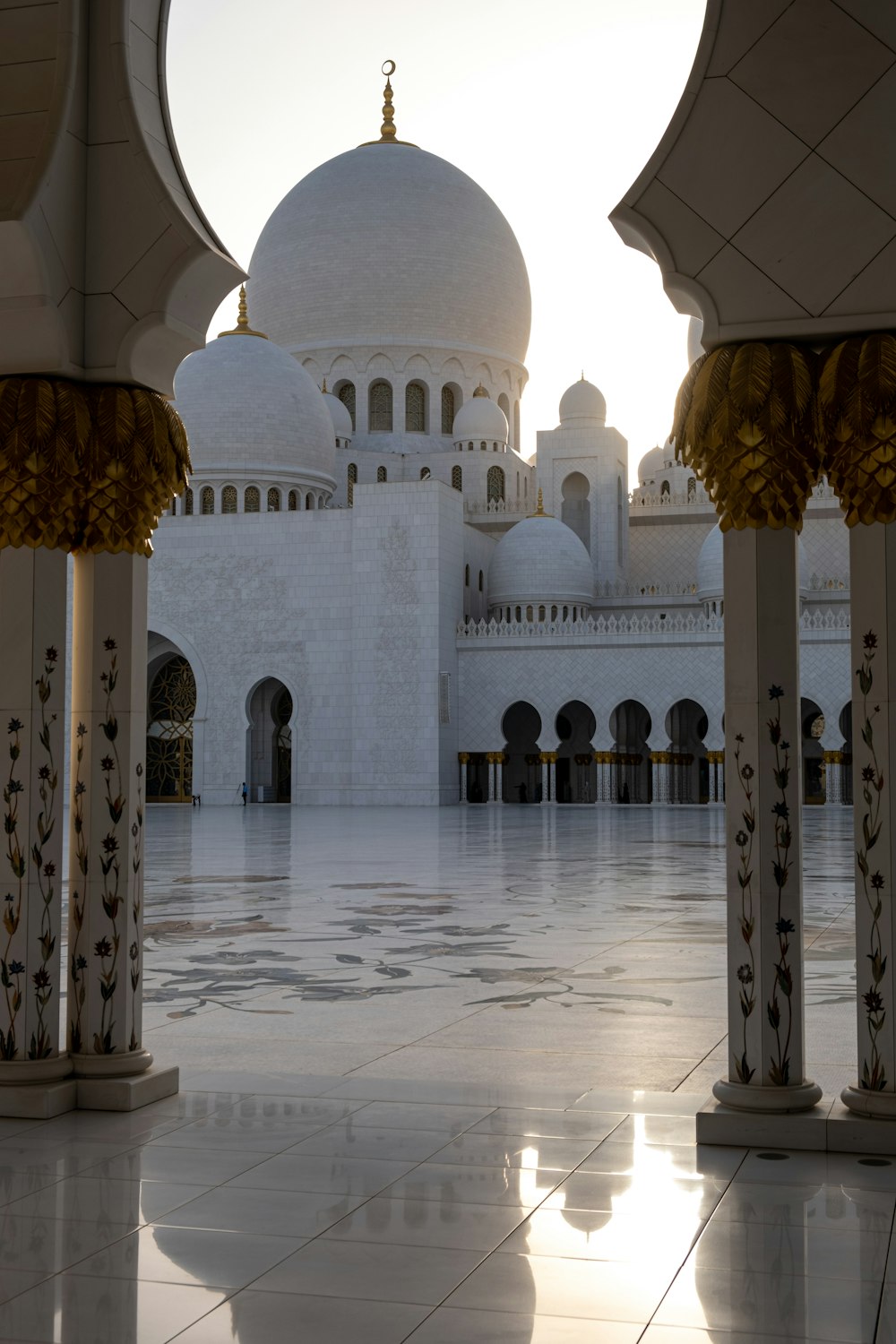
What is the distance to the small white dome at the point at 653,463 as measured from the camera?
34.0 metres

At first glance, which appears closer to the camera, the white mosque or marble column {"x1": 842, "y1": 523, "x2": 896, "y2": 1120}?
marble column {"x1": 842, "y1": 523, "x2": 896, "y2": 1120}

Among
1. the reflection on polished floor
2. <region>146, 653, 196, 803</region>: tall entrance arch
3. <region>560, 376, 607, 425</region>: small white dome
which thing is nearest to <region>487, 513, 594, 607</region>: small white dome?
<region>560, 376, 607, 425</region>: small white dome

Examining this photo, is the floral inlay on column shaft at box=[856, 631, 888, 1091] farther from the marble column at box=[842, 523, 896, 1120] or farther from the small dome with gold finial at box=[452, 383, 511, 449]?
the small dome with gold finial at box=[452, 383, 511, 449]

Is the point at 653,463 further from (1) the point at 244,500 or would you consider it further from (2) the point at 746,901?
(2) the point at 746,901

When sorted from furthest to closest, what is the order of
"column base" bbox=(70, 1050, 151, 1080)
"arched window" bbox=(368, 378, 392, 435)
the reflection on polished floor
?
"arched window" bbox=(368, 378, 392, 435) → "column base" bbox=(70, 1050, 151, 1080) → the reflection on polished floor

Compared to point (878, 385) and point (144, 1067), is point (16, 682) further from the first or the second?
point (878, 385)

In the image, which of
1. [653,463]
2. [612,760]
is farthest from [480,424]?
[612,760]

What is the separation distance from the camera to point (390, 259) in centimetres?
3222

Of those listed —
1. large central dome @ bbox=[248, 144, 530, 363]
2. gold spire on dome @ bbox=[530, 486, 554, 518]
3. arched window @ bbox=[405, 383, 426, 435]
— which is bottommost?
gold spire on dome @ bbox=[530, 486, 554, 518]

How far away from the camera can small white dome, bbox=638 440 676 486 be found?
111ft

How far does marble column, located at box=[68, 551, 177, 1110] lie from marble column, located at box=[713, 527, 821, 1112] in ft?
4.70

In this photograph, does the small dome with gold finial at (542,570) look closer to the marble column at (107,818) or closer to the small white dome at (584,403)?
the small white dome at (584,403)

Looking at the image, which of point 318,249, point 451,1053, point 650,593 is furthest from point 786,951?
point 318,249

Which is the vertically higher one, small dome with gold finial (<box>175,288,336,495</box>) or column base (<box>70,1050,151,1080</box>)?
small dome with gold finial (<box>175,288,336,495</box>)
